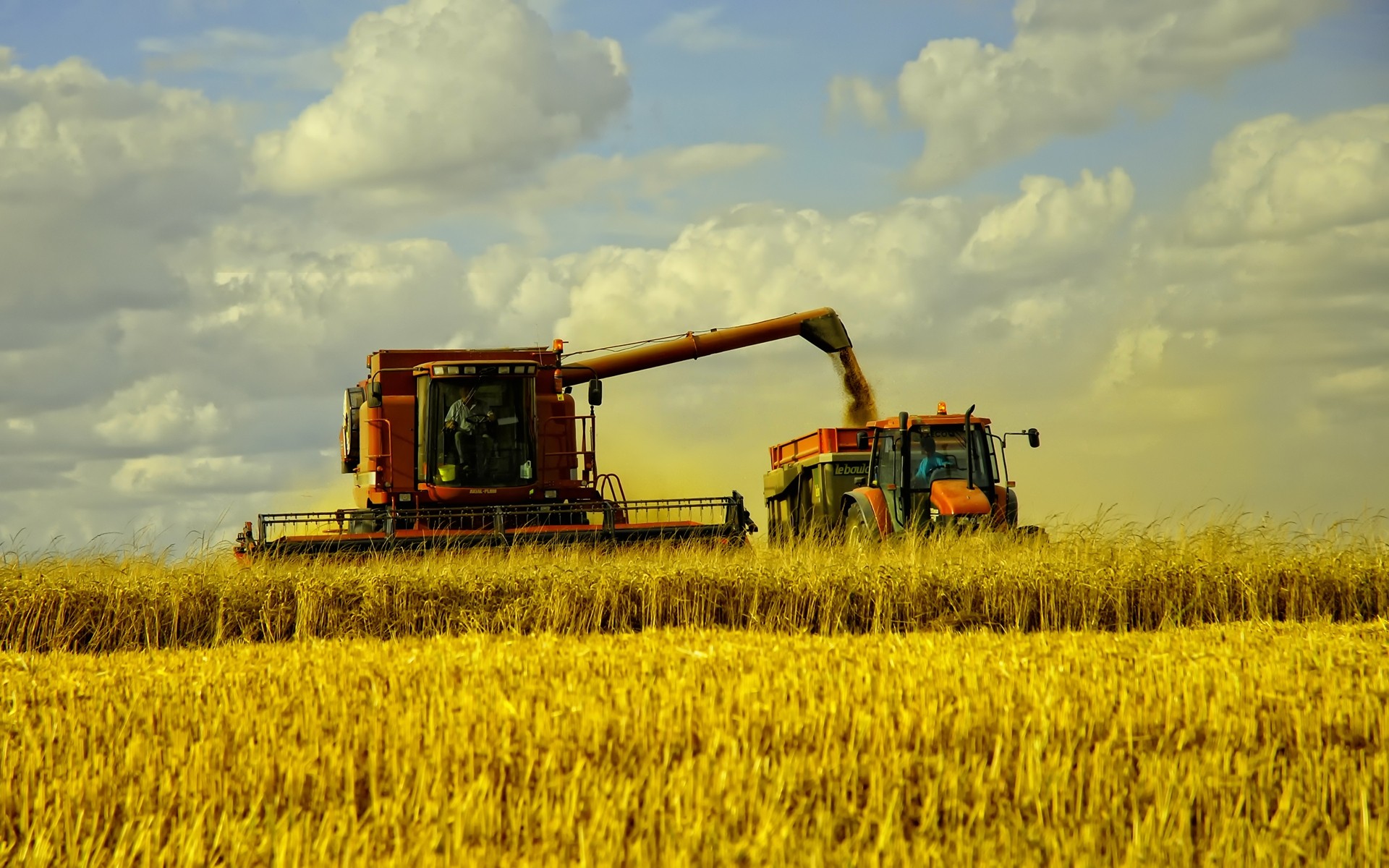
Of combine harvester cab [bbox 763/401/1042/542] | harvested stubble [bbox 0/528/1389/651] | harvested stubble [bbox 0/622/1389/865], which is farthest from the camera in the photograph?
combine harvester cab [bbox 763/401/1042/542]

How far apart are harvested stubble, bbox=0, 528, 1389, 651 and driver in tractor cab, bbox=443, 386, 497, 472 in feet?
11.3

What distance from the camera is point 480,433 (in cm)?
1459

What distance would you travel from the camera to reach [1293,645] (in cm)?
766

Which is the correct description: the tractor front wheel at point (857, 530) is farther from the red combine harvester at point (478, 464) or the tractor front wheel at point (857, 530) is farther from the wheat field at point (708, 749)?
the wheat field at point (708, 749)

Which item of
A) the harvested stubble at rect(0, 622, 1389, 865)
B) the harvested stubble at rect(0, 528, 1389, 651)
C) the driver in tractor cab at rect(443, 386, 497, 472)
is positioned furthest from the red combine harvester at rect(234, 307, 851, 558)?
the harvested stubble at rect(0, 622, 1389, 865)

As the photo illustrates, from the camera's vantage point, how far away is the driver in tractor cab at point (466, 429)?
14.5 meters

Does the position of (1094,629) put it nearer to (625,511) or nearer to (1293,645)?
(1293,645)

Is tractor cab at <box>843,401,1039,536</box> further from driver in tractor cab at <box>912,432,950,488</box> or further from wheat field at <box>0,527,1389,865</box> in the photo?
wheat field at <box>0,527,1389,865</box>

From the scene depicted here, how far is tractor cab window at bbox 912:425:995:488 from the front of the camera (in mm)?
13789

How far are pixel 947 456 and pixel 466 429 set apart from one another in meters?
5.42

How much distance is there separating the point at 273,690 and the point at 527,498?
8.58m

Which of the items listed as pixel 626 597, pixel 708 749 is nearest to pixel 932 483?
pixel 626 597

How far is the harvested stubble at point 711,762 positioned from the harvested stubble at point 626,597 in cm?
325

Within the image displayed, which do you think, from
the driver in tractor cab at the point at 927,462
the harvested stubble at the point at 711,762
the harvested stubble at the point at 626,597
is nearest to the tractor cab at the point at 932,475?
the driver in tractor cab at the point at 927,462
